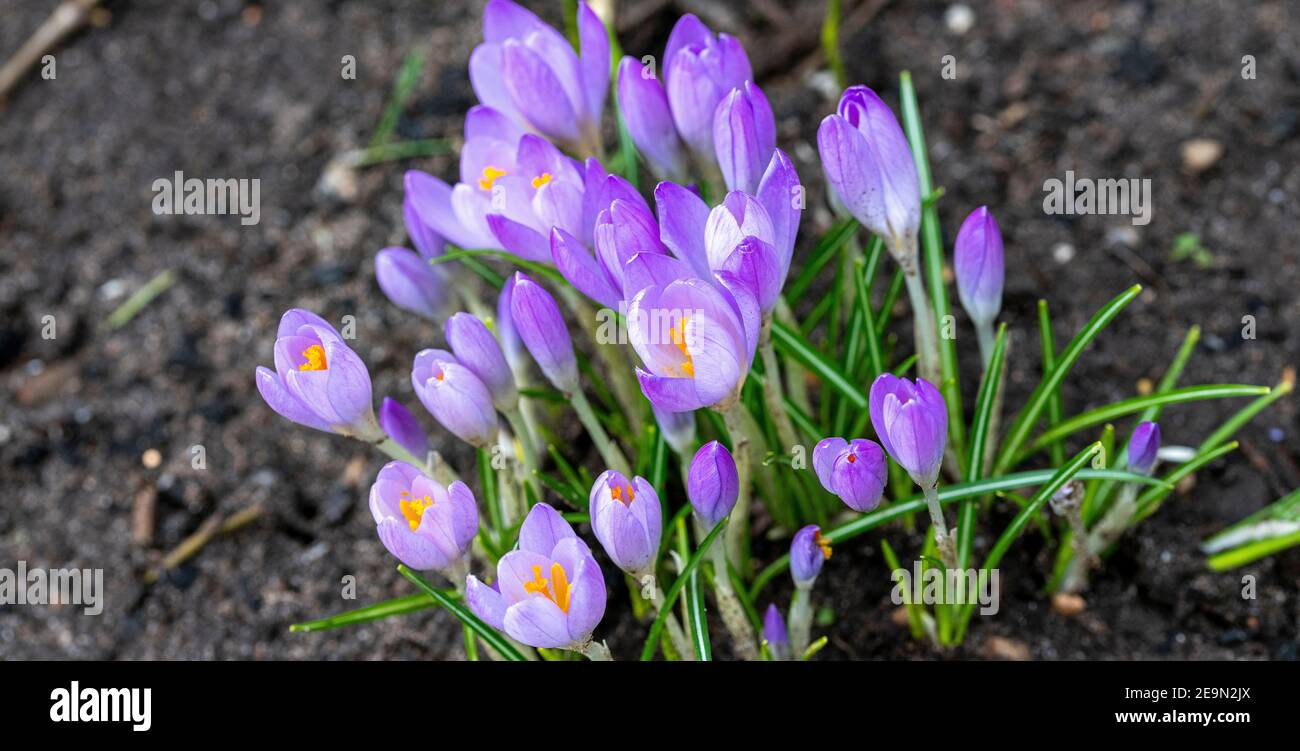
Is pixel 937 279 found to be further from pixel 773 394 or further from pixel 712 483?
pixel 712 483

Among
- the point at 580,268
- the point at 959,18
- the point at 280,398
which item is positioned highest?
the point at 959,18

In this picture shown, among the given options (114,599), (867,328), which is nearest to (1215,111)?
(867,328)

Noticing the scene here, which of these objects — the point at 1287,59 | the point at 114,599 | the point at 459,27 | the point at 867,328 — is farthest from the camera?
the point at 459,27

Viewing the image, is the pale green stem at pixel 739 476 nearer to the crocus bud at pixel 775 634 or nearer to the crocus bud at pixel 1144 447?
the crocus bud at pixel 775 634

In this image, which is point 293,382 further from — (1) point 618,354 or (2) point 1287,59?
(2) point 1287,59

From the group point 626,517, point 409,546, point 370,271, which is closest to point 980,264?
point 626,517

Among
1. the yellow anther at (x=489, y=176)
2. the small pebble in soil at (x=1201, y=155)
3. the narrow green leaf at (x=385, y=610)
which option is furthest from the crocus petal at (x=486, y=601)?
the small pebble in soil at (x=1201, y=155)
